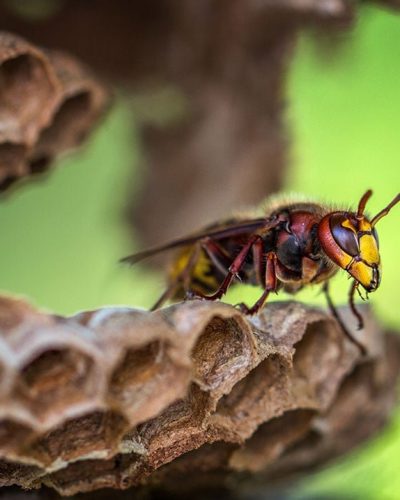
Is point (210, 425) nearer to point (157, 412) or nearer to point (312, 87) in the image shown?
point (157, 412)

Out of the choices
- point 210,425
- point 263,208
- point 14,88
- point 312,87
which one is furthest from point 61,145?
point 312,87

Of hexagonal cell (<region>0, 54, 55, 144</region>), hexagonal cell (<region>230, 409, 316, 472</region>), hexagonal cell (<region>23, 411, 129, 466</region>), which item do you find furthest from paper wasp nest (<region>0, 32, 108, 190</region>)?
hexagonal cell (<region>230, 409, 316, 472</region>)

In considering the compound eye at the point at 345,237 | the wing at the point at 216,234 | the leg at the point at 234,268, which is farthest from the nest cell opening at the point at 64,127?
the compound eye at the point at 345,237

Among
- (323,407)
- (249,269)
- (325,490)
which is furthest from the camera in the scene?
(325,490)

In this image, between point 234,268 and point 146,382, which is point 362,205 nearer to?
point 234,268

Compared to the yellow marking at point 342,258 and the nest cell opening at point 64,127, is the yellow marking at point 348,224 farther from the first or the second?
the nest cell opening at point 64,127

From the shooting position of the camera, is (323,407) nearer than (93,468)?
No

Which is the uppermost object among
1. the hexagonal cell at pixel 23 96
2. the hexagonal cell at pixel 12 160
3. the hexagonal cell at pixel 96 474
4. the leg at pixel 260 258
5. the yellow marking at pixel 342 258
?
the hexagonal cell at pixel 23 96

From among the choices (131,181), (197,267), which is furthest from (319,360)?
(131,181)
